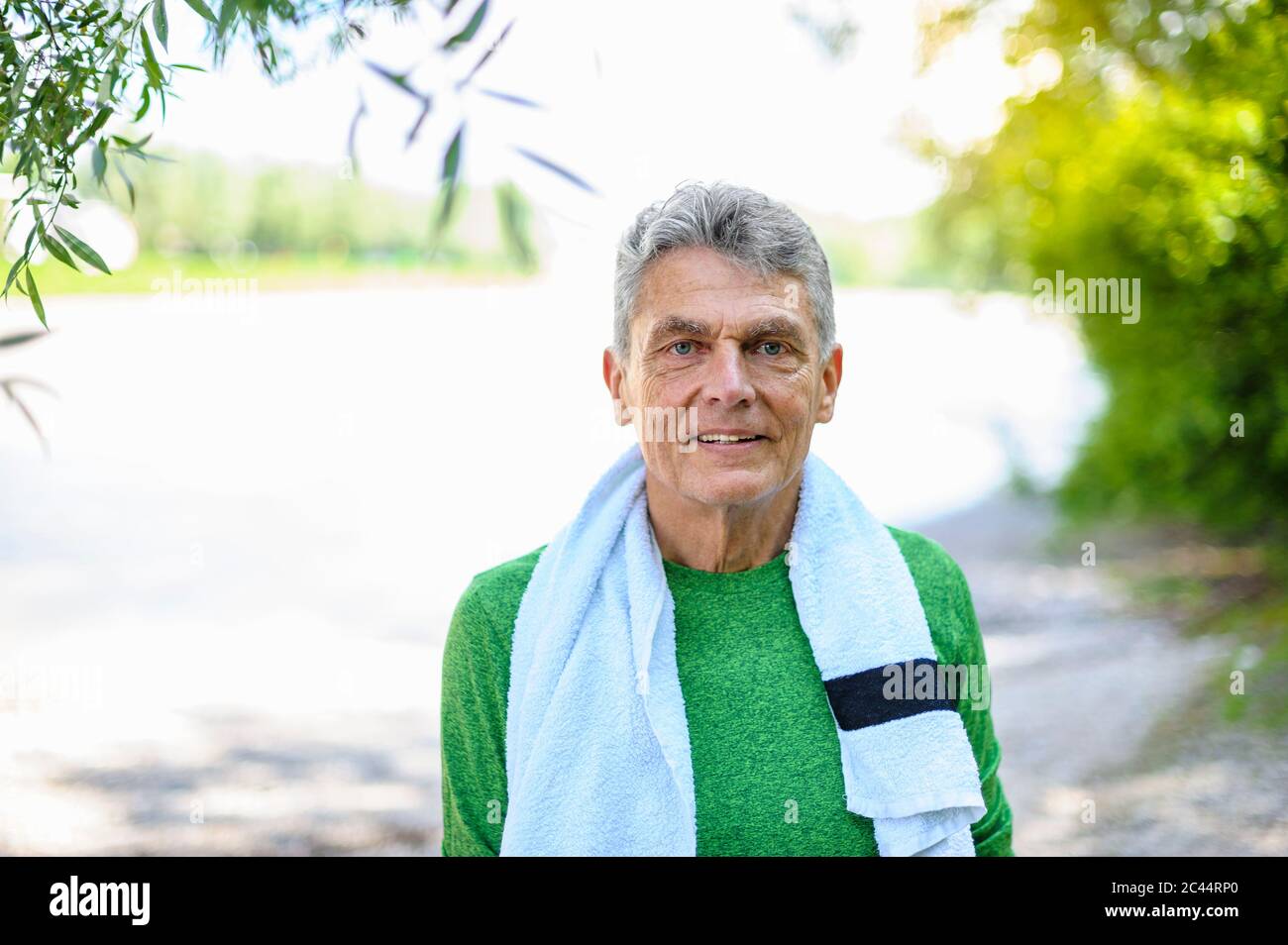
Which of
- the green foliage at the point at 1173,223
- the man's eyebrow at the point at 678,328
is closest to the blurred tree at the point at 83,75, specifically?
the man's eyebrow at the point at 678,328

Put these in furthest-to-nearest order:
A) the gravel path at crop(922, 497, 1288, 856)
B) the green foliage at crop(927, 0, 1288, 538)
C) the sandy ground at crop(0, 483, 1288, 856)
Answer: the green foliage at crop(927, 0, 1288, 538), the sandy ground at crop(0, 483, 1288, 856), the gravel path at crop(922, 497, 1288, 856)

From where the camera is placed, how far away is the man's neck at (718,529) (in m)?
2.16

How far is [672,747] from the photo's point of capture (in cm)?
201

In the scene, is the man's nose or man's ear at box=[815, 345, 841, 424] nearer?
the man's nose

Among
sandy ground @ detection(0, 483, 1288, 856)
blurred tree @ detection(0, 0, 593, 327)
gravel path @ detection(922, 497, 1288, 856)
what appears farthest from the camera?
sandy ground @ detection(0, 483, 1288, 856)

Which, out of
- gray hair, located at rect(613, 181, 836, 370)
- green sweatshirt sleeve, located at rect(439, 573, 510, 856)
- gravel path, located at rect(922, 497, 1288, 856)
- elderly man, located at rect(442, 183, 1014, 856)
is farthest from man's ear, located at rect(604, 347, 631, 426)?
gravel path, located at rect(922, 497, 1288, 856)

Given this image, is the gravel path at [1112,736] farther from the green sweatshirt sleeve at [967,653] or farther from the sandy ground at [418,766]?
the green sweatshirt sleeve at [967,653]

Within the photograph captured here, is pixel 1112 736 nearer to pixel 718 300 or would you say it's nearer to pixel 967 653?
pixel 967 653

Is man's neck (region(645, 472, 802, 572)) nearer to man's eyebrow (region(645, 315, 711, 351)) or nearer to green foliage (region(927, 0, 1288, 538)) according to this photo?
man's eyebrow (region(645, 315, 711, 351))

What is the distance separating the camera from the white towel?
1998 millimetres

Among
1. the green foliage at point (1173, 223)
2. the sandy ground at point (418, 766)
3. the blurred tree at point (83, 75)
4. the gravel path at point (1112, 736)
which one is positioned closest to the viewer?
the blurred tree at point (83, 75)

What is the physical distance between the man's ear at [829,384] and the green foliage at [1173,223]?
2.77 m

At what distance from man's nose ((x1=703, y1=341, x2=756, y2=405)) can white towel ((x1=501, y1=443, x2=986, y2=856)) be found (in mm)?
326

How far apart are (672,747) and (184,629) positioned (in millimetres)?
7261
